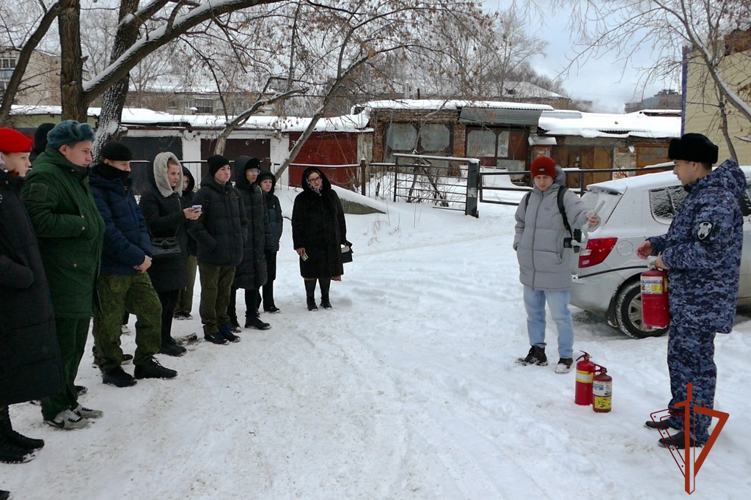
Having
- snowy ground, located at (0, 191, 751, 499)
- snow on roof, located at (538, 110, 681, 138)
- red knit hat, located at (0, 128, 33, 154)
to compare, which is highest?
snow on roof, located at (538, 110, 681, 138)

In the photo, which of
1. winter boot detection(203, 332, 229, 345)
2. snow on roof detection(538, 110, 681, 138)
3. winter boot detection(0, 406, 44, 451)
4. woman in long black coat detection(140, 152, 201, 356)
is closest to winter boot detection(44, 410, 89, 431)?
winter boot detection(0, 406, 44, 451)

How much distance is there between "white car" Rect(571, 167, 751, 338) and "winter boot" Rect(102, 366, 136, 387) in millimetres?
4120

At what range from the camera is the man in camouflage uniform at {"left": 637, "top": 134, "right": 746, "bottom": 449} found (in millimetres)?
3711

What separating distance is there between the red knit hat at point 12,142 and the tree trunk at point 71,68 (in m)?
4.98

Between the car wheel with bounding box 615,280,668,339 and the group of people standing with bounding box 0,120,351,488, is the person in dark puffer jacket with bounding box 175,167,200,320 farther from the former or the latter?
the car wheel with bounding box 615,280,668,339

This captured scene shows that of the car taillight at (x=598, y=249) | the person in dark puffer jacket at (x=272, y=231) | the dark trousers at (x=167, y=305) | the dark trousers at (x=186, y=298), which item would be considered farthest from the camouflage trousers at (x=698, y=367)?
the dark trousers at (x=186, y=298)

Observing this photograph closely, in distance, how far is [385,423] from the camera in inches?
170

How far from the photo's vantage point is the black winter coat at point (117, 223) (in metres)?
4.68

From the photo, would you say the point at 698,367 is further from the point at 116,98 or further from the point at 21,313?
the point at 116,98

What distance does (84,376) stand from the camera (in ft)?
17.4

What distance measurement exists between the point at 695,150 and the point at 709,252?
1.94 ft

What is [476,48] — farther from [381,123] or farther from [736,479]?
[381,123]

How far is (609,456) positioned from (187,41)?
9826mm

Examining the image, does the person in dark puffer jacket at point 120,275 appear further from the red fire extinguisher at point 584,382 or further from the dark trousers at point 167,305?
the red fire extinguisher at point 584,382
